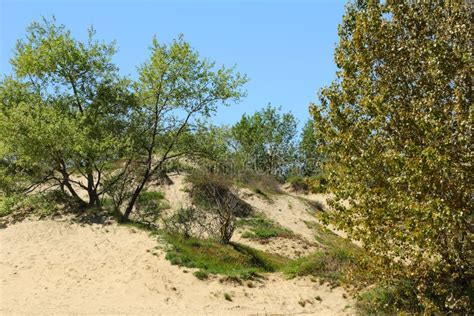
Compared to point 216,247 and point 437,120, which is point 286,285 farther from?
point 437,120

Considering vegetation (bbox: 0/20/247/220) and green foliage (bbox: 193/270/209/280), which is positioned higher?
vegetation (bbox: 0/20/247/220)

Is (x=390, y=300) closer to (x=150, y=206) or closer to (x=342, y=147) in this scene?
(x=342, y=147)

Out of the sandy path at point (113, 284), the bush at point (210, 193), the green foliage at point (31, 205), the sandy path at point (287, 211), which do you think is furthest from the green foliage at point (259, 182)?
the sandy path at point (113, 284)

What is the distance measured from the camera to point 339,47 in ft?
44.5

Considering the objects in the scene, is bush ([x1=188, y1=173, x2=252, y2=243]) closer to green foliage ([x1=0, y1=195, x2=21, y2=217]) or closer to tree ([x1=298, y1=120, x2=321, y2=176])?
green foliage ([x1=0, y1=195, x2=21, y2=217])

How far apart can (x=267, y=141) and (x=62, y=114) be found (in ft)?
172

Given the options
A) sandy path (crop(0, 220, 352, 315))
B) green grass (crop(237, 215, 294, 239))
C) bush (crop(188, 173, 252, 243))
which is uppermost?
bush (crop(188, 173, 252, 243))

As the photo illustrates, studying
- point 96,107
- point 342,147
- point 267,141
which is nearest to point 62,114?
point 96,107

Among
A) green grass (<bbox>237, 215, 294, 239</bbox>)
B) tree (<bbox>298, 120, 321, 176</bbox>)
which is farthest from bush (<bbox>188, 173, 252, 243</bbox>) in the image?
tree (<bbox>298, 120, 321, 176</bbox>)

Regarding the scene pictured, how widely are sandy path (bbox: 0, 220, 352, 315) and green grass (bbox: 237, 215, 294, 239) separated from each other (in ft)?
32.8

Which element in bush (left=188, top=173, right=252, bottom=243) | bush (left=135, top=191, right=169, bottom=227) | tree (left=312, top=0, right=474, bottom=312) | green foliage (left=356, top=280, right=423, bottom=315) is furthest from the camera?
bush (left=188, top=173, right=252, bottom=243)

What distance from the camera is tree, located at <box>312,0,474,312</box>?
9.14 meters

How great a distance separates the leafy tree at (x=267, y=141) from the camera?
72.6m

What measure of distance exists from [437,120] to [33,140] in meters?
19.5
